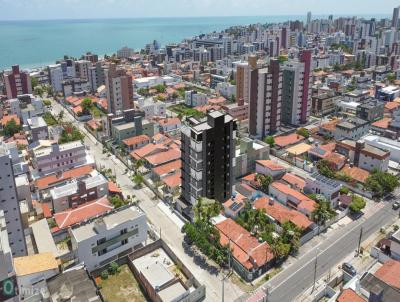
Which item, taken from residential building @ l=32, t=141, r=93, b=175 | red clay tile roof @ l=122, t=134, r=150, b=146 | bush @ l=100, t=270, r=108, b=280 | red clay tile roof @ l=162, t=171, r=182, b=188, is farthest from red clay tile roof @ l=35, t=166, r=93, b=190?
bush @ l=100, t=270, r=108, b=280

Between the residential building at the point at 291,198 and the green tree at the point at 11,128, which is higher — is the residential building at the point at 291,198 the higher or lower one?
the lower one

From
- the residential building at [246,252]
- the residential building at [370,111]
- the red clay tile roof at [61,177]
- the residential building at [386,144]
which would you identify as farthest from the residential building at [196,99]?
the residential building at [246,252]

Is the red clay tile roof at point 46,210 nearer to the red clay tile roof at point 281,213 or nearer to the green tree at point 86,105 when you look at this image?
the red clay tile roof at point 281,213

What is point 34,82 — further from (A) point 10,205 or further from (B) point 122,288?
(B) point 122,288

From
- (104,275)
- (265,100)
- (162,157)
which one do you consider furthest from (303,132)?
(104,275)

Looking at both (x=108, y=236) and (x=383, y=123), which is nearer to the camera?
(x=108, y=236)

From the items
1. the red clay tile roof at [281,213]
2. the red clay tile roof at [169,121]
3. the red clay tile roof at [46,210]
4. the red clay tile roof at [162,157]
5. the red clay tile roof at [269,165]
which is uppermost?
the red clay tile roof at [169,121]
